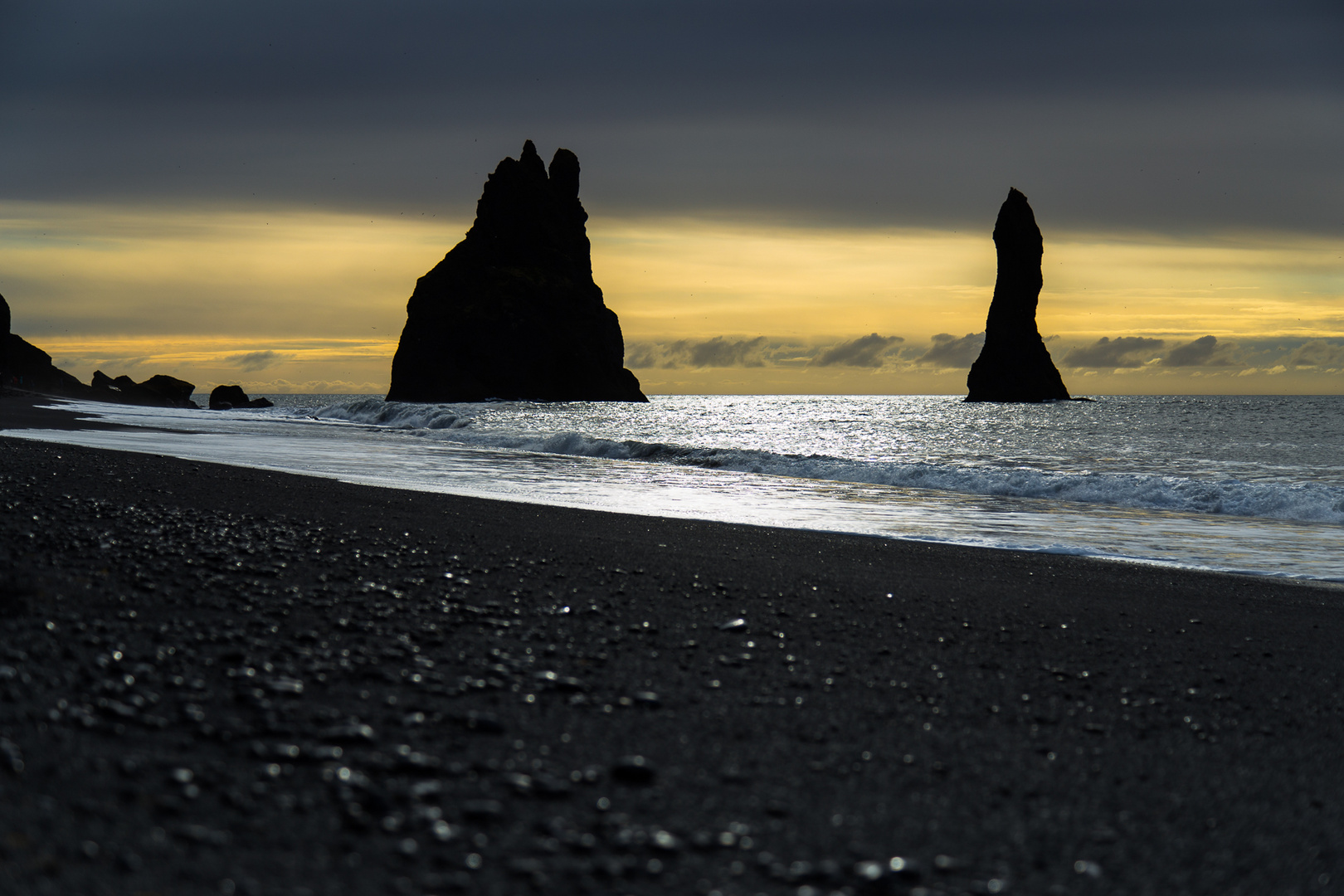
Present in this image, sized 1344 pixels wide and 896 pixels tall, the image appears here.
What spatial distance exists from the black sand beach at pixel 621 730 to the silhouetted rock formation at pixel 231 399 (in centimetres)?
8404

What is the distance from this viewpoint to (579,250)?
5207 inches

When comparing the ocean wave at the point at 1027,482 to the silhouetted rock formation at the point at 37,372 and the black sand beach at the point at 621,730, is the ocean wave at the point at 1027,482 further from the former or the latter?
the silhouetted rock formation at the point at 37,372

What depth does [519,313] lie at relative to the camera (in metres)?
120

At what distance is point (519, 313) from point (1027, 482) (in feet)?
356

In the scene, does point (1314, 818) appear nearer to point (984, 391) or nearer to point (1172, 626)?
point (1172, 626)

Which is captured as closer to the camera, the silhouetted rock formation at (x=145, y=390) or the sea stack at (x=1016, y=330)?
the silhouetted rock formation at (x=145, y=390)

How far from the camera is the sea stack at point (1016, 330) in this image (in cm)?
12912

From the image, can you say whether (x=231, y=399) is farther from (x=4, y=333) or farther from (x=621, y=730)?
(x=621, y=730)

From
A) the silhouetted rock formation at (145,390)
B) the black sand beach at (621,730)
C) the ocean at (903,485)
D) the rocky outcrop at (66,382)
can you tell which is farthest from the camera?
the silhouetted rock formation at (145,390)

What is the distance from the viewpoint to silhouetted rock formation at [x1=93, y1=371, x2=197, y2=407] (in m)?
85.7

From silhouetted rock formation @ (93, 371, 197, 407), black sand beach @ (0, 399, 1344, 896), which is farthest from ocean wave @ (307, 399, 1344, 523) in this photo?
silhouetted rock formation @ (93, 371, 197, 407)

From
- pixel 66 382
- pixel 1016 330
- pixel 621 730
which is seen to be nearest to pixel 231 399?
pixel 66 382

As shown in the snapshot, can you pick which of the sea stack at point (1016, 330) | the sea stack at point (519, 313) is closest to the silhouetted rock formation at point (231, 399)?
the sea stack at point (519, 313)

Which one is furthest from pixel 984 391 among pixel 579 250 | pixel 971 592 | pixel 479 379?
pixel 971 592
